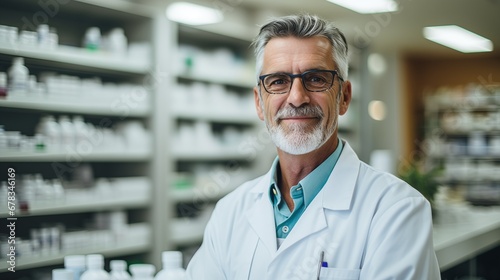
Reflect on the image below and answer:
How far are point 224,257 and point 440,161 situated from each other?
7317 millimetres

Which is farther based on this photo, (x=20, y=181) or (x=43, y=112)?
(x=43, y=112)

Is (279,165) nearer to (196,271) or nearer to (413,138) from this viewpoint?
(196,271)

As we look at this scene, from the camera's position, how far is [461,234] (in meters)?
2.97

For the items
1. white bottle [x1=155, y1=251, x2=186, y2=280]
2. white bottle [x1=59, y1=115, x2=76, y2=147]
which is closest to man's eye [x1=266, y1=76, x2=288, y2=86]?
white bottle [x1=155, y1=251, x2=186, y2=280]

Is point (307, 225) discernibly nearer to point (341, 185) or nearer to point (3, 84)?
point (341, 185)

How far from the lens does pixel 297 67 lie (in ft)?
4.95

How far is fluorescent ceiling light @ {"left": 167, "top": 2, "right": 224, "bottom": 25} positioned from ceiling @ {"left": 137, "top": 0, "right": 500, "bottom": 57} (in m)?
0.06

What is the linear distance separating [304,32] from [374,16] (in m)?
4.53

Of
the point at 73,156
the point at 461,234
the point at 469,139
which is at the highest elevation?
the point at 73,156

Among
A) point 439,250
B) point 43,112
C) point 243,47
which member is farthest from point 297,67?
point 243,47

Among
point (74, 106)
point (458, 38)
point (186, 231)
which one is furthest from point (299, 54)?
point (458, 38)

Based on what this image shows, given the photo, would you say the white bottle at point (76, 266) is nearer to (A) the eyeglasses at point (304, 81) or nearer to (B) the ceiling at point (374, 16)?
(A) the eyeglasses at point (304, 81)

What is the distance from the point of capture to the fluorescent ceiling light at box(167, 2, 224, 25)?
4.36 meters

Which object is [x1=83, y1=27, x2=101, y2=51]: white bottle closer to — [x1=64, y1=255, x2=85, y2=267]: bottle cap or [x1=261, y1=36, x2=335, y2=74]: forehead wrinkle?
[x1=64, y1=255, x2=85, y2=267]: bottle cap
